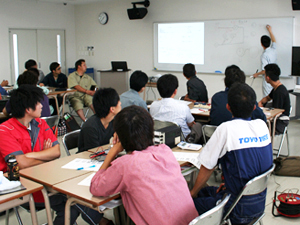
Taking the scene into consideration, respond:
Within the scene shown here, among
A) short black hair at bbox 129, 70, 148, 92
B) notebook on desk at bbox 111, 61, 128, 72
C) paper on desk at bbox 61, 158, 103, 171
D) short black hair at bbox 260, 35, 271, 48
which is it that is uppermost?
short black hair at bbox 260, 35, 271, 48

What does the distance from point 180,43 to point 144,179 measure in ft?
23.2

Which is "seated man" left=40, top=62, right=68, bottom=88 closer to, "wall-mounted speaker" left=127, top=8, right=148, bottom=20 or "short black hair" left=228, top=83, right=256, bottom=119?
"wall-mounted speaker" left=127, top=8, right=148, bottom=20

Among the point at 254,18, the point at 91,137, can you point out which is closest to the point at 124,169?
the point at 91,137

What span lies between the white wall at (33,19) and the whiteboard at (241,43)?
4019 millimetres

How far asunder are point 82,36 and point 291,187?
8.52 m

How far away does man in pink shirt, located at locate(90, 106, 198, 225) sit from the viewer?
1.64 meters

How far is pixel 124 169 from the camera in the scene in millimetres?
1662

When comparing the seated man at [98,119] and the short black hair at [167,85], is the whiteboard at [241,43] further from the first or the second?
the seated man at [98,119]

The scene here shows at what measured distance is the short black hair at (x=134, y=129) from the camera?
176cm

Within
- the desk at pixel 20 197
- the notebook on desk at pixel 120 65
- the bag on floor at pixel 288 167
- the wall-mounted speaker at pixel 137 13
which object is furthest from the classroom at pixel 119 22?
the desk at pixel 20 197

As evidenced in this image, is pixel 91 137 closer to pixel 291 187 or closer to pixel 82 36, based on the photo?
pixel 291 187

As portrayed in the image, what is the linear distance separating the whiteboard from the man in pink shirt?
587 cm

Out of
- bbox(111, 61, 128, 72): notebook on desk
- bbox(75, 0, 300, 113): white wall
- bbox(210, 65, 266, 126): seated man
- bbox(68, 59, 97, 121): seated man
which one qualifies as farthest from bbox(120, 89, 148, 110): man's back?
bbox(111, 61, 128, 72): notebook on desk

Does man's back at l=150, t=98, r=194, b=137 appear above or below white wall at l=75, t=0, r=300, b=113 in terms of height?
below
